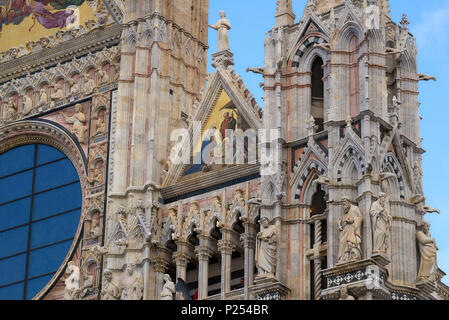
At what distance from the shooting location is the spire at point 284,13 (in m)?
33.2

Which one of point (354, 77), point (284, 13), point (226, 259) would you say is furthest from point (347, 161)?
point (284, 13)

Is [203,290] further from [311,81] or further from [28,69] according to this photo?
[28,69]

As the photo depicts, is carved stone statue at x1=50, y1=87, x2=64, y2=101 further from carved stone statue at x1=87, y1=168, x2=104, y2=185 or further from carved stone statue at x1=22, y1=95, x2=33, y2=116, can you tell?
carved stone statue at x1=87, y1=168, x2=104, y2=185

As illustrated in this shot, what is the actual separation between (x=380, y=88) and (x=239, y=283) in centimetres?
519

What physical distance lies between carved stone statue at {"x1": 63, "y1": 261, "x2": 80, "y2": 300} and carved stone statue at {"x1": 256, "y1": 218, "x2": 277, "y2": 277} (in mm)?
5002

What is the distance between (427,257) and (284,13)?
654 centimetres

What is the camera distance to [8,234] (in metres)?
36.7

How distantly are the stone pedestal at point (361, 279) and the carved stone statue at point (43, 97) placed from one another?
11187 millimetres

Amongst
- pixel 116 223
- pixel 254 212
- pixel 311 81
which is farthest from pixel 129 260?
pixel 311 81

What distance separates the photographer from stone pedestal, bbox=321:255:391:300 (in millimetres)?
28734

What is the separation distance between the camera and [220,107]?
34.7m

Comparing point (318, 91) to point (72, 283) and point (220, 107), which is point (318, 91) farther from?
point (72, 283)

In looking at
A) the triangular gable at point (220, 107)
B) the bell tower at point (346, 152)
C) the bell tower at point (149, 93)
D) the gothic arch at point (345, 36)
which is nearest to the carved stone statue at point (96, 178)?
the bell tower at point (149, 93)

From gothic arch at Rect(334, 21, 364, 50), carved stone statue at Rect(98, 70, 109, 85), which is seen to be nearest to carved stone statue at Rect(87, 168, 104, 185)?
carved stone statue at Rect(98, 70, 109, 85)
